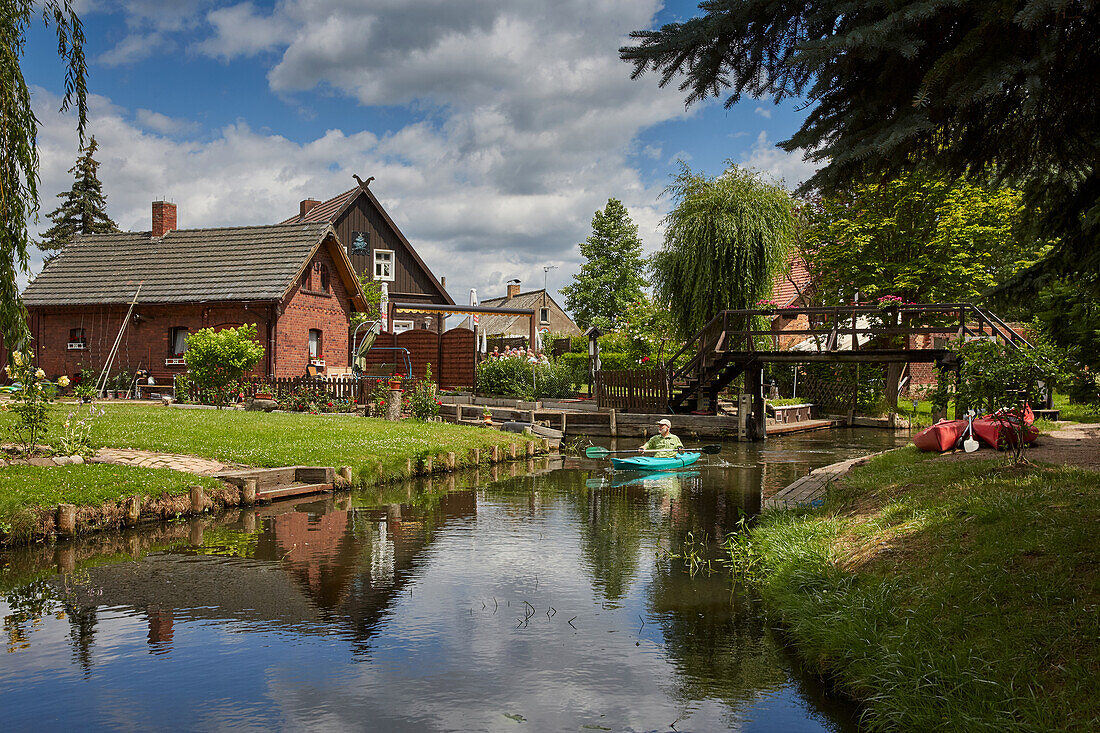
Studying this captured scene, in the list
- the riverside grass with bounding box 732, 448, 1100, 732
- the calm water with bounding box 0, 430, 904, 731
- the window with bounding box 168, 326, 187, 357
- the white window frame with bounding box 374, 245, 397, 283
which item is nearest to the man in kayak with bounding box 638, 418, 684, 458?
the calm water with bounding box 0, 430, 904, 731

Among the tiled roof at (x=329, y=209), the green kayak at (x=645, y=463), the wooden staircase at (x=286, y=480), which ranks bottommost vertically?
the green kayak at (x=645, y=463)

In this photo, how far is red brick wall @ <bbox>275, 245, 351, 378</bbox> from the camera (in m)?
29.9

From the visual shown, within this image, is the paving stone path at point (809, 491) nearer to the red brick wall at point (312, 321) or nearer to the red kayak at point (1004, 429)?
the red kayak at point (1004, 429)

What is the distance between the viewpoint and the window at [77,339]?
31.1 meters

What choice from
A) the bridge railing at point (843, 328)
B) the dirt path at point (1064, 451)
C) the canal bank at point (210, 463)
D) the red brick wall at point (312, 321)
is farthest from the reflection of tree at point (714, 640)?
the red brick wall at point (312, 321)

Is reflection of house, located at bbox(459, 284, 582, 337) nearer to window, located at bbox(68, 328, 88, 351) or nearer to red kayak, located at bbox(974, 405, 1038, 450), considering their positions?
window, located at bbox(68, 328, 88, 351)

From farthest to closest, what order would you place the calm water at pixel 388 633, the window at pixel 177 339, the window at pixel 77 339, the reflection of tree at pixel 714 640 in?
the window at pixel 77 339
the window at pixel 177 339
the reflection of tree at pixel 714 640
the calm water at pixel 388 633

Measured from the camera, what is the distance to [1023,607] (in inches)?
223

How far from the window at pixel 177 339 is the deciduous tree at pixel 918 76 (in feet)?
92.8

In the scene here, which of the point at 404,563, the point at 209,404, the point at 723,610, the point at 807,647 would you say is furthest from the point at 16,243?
the point at 209,404

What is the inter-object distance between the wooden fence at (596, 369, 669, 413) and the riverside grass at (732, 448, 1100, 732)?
18996 millimetres

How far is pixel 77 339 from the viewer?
31359 millimetres

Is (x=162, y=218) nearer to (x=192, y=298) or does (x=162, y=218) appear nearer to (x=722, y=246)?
(x=192, y=298)

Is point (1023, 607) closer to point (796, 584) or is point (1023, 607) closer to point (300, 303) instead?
point (796, 584)
